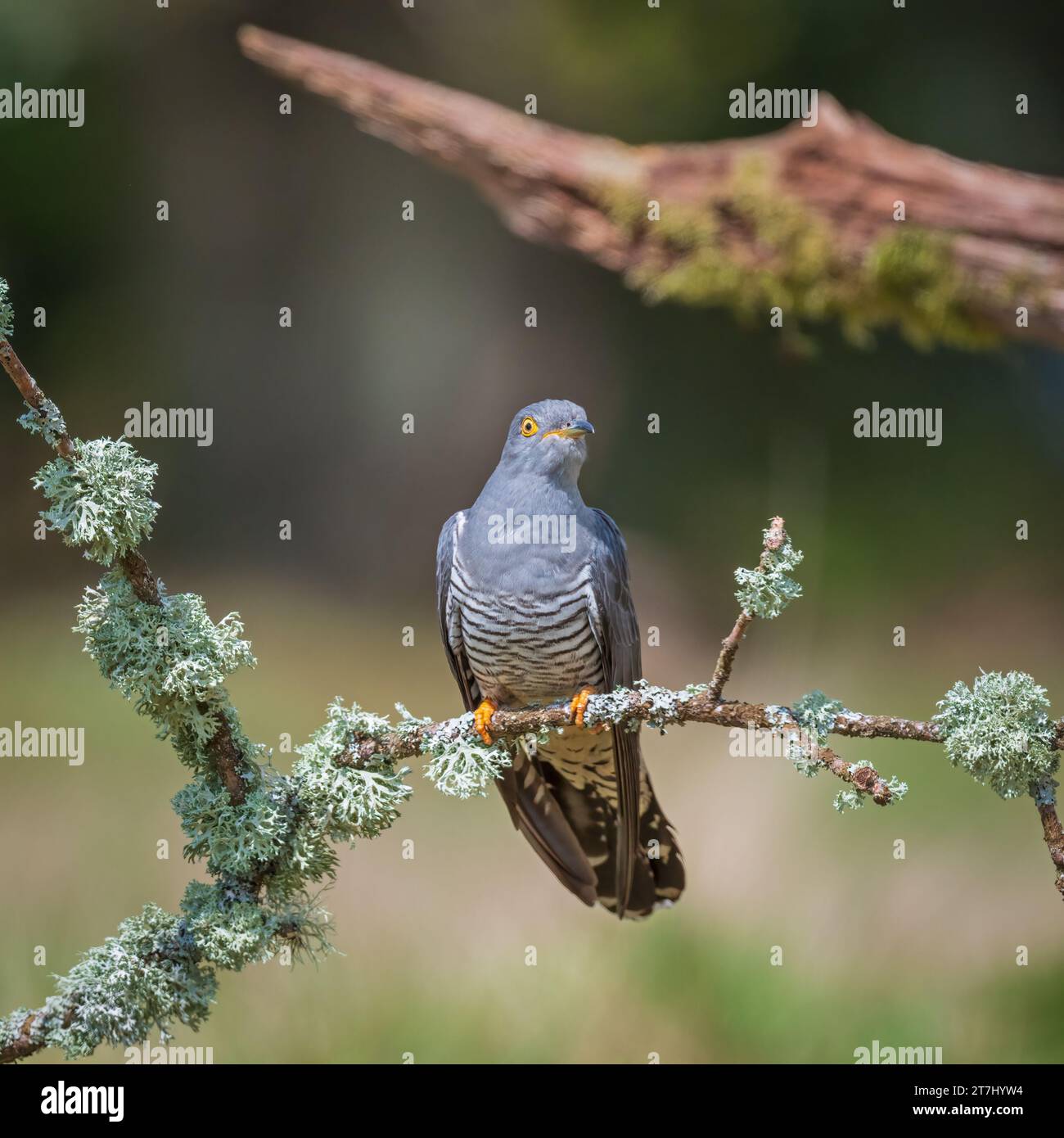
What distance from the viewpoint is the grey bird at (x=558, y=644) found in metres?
1.58

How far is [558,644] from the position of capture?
1.62 m

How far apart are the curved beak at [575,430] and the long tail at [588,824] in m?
0.45

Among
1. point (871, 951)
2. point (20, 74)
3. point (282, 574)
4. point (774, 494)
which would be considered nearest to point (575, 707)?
point (871, 951)

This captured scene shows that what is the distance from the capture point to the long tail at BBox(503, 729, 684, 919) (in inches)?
66.2

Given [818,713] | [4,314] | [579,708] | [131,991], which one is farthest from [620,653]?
[4,314]

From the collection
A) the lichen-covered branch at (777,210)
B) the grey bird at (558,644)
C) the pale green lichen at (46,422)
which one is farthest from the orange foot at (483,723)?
the lichen-covered branch at (777,210)

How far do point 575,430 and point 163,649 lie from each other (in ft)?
2.08

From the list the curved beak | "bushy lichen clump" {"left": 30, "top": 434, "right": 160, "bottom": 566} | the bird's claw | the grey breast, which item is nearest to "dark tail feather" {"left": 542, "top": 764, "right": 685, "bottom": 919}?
the grey breast

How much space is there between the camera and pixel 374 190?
3.13 meters

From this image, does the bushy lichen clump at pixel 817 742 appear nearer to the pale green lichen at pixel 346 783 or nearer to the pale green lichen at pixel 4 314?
the pale green lichen at pixel 346 783

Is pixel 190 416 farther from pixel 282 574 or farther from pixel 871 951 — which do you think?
pixel 871 951

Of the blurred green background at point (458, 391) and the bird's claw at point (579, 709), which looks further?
the blurred green background at point (458, 391)

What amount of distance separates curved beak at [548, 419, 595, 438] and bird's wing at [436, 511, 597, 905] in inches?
9.7

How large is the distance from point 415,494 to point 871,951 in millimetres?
1668
